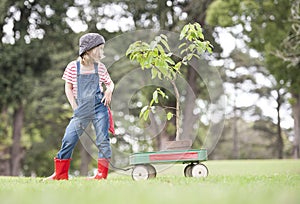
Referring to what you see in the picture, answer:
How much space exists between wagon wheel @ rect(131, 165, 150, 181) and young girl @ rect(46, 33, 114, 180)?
307 mm

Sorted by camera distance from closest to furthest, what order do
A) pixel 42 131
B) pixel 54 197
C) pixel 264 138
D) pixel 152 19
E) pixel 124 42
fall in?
pixel 54 197 → pixel 124 42 → pixel 152 19 → pixel 42 131 → pixel 264 138

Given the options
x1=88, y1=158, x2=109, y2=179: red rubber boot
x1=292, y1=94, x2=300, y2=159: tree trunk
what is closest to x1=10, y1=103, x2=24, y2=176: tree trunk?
x1=292, y1=94, x2=300, y2=159: tree trunk

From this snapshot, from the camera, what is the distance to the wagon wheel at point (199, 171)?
5.42 meters

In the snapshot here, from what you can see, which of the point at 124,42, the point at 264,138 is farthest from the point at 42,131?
the point at 264,138

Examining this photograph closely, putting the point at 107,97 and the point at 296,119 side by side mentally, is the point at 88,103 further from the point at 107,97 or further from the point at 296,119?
the point at 296,119

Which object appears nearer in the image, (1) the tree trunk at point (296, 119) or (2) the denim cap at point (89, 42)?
(2) the denim cap at point (89, 42)

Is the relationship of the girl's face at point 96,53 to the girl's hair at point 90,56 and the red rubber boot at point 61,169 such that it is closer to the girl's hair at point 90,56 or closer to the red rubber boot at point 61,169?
the girl's hair at point 90,56

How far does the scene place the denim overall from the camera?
5.29 m

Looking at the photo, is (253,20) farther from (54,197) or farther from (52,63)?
(54,197)

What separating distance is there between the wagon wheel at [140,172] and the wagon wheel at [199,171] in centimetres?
51

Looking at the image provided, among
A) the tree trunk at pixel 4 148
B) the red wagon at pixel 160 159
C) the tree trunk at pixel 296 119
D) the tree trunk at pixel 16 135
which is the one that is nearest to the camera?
the red wagon at pixel 160 159

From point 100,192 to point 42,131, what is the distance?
65.2ft

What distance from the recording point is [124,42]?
12664mm

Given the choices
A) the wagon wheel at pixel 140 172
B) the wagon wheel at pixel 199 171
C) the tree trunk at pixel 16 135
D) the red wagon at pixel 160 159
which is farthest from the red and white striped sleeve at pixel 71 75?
the tree trunk at pixel 16 135
